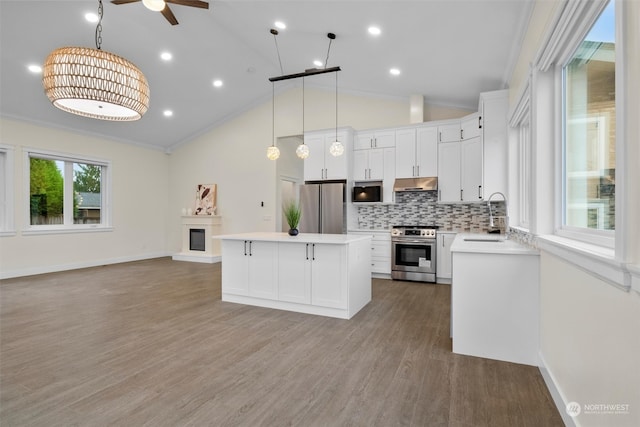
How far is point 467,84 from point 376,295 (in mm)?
3406

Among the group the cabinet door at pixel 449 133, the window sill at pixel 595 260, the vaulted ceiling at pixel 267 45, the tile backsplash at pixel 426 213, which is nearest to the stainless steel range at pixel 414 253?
the tile backsplash at pixel 426 213

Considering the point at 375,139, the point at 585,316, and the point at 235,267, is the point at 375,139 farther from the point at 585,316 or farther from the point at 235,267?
the point at 585,316

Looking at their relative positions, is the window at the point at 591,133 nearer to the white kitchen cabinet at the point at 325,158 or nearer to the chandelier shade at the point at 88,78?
the chandelier shade at the point at 88,78

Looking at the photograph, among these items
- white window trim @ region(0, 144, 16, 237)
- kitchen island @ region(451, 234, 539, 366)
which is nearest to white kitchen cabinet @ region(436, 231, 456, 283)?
kitchen island @ region(451, 234, 539, 366)

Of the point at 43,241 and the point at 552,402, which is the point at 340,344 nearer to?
the point at 552,402

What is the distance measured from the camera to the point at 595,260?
1.44m

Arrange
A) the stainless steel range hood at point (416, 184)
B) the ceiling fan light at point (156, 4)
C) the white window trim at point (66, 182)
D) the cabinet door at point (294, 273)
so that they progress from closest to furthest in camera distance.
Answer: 1. the ceiling fan light at point (156, 4)
2. the cabinet door at point (294, 273)
3. the stainless steel range hood at point (416, 184)
4. the white window trim at point (66, 182)

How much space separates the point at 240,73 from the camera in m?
6.47

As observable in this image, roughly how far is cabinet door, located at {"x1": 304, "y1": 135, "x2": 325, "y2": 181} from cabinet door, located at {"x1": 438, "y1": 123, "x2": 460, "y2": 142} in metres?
2.17

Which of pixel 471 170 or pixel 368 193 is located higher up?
pixel 471 170

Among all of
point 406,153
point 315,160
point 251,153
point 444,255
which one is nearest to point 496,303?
point 444,255

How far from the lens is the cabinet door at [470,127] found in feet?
16.9

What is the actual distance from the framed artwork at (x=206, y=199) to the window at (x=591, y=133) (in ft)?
24.1

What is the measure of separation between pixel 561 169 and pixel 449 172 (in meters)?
3.32
